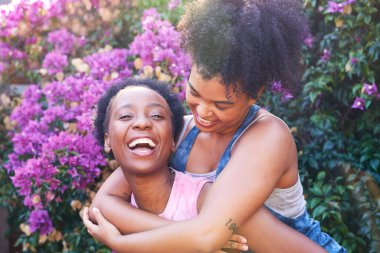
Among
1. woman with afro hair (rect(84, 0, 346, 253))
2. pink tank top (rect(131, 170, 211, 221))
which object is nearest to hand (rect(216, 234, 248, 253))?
woman with afro hair (rect(84, 0, 346, 253))

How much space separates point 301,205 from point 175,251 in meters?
0.68

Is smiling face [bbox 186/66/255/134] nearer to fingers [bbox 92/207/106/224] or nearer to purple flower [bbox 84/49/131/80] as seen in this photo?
fingers [bbox 92/207/106/224]

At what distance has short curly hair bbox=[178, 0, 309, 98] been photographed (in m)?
2.30

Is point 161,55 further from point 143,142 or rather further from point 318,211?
point 143,142

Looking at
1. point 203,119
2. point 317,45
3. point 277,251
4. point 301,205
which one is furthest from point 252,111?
point 317,45

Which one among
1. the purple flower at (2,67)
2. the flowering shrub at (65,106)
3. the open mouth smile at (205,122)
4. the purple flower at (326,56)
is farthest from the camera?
the purple flower at (2,67)

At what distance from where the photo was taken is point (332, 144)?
4027 millimetres

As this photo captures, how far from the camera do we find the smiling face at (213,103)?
2.35 meters

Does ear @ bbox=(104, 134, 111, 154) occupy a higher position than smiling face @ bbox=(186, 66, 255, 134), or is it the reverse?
smiling face @ bbox=(186, 66, 255, 134)

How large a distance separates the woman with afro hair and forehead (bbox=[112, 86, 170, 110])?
24 cm

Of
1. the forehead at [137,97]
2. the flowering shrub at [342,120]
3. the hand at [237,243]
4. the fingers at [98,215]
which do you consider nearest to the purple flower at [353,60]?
the flowering shrub at [342,120]

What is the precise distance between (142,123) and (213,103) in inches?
13.2

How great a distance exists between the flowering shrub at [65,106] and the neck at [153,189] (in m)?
1.06

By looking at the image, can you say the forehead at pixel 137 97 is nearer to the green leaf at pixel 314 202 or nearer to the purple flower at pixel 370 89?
Result: the green leaf at pixel 314 202
